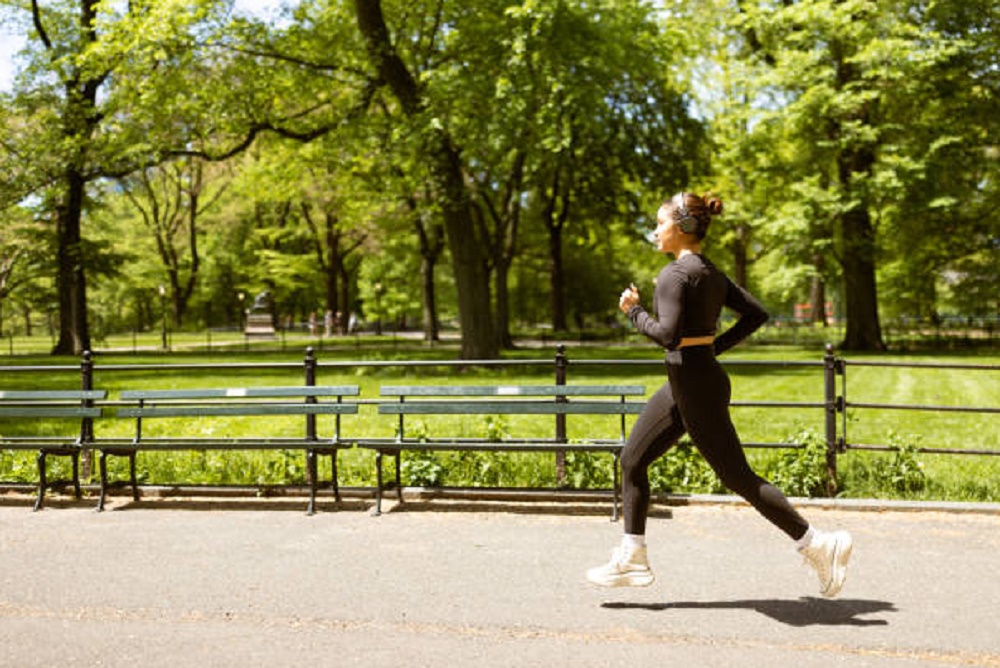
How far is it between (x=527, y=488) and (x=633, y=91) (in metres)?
15.9

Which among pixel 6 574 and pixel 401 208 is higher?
pixel 401 208

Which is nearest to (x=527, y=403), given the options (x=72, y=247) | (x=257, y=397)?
(x=257, y=397)

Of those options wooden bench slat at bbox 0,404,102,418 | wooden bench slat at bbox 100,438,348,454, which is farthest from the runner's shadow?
wooden bench slat at bbox 0,404,102,418

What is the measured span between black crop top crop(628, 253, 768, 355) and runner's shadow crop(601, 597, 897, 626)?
1.39m

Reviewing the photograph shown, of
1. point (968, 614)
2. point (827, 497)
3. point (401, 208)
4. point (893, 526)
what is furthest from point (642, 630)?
point (401, 208)

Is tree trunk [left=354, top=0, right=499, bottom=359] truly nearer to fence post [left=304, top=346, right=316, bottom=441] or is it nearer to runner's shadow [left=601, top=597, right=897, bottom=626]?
fence post [left=304, top=346, right=316, bottom=441]

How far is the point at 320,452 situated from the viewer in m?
8.20

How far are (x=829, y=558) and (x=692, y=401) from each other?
1.10 m

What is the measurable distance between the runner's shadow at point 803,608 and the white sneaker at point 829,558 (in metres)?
0.12

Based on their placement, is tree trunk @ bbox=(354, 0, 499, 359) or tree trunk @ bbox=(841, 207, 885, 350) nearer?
tree trunk @ bbox=(354, 0, 499, 359)

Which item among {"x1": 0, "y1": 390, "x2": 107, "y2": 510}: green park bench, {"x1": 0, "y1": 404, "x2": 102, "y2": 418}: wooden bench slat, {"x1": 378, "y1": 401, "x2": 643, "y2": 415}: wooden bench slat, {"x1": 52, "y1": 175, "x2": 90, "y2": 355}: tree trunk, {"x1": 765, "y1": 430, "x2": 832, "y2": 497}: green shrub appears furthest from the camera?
{"x1": 52, "y1": 175, "x2": 90, "y2": 355}: tree trunk

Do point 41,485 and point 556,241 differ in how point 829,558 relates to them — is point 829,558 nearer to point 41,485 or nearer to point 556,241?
point 41,485

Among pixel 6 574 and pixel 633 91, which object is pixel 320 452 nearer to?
pixel 6 574

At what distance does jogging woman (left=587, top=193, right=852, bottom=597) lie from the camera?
484cm
